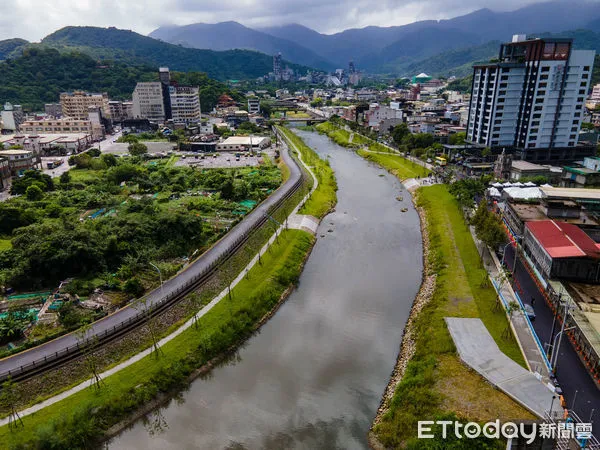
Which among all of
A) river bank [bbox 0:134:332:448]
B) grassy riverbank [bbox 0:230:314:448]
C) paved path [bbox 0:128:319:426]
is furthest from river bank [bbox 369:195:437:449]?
paved path [bbox 0:128:319:426]

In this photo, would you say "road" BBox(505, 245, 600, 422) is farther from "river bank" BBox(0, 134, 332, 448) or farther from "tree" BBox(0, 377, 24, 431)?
"tree" BBox(0, 377, 24, 431)

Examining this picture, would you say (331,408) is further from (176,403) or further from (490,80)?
(490,80)

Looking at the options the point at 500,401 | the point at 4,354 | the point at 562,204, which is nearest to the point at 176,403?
the point at 4,354

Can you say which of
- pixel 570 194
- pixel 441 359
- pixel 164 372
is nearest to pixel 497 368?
pixel 441 359

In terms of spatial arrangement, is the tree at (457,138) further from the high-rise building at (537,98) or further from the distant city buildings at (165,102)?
the distant city buildings at (165,102)

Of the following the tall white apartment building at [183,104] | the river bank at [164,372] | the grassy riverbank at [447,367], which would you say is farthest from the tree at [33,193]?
the tall white apartment building at [183,104]
